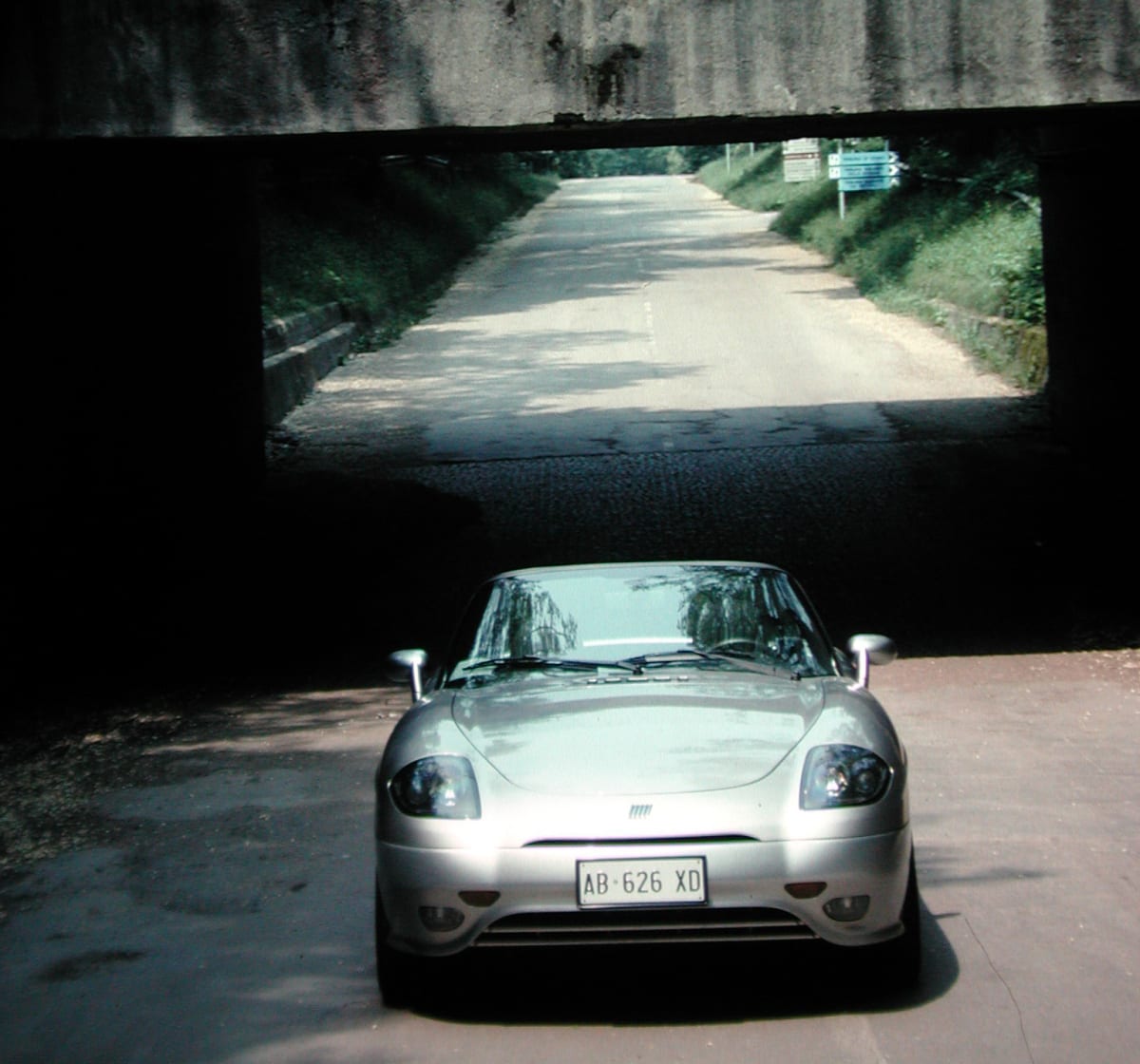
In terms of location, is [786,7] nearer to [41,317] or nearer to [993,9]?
[993,9]

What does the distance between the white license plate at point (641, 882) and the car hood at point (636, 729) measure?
8.9 inches

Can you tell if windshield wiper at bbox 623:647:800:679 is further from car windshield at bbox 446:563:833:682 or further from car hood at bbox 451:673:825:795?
car hood at bbox 451:673:825:795

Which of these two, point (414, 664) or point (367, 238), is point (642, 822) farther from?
point (367, 238)

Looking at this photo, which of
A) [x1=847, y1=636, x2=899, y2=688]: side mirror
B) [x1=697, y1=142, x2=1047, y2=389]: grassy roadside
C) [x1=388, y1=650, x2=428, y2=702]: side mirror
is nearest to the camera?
[x1=847, y1=636, x2=899, y2=688]: side mirror

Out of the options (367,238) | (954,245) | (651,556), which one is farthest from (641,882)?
(367,238)

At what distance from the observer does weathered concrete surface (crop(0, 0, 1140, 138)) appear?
376 inches

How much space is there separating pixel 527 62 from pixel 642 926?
6.03 meters

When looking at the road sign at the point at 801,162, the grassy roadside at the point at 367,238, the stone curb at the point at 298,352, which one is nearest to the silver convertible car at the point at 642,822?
the stone curb at the point at 298,352

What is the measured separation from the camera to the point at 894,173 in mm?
38000

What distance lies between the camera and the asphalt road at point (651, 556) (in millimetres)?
5324

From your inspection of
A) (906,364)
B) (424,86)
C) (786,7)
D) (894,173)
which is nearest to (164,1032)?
(424,86)

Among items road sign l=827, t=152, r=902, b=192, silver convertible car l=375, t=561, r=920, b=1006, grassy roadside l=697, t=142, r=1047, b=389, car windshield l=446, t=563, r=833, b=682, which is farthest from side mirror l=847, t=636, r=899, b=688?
road sign l=827, t=152, r=902, b=192

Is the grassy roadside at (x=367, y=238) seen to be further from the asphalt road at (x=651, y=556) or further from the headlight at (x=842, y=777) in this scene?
the headlight at (x=842, y=777)

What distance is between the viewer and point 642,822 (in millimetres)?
5043
